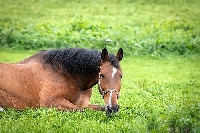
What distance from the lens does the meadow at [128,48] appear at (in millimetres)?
7152

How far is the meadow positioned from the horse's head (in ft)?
1.03

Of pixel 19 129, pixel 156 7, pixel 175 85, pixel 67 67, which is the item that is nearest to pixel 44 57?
pixel 67 67

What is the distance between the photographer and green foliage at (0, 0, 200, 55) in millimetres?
18406

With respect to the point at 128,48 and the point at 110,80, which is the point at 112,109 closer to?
the point at 110,80

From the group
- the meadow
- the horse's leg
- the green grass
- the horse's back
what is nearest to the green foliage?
the meadow

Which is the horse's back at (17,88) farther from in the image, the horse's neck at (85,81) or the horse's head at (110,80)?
the horse's head at (110,80)

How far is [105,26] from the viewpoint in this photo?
20859 mm

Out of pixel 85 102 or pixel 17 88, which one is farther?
pixel 85 102

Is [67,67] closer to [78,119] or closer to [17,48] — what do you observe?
[78,119]

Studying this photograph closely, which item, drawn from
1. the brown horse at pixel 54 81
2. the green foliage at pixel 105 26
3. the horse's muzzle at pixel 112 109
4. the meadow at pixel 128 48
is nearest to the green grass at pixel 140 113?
the meadow at pixel 128 48

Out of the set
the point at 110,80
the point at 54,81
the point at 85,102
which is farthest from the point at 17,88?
the point at 110,80

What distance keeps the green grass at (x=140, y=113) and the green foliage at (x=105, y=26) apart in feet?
12.9

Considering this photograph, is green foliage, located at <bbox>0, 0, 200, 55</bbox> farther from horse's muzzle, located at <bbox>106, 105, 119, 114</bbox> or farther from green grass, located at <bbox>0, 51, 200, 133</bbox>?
horse's muzzle, located at <bbox>106, 105, 119, 114</bbox>

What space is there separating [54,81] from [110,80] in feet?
4.36
